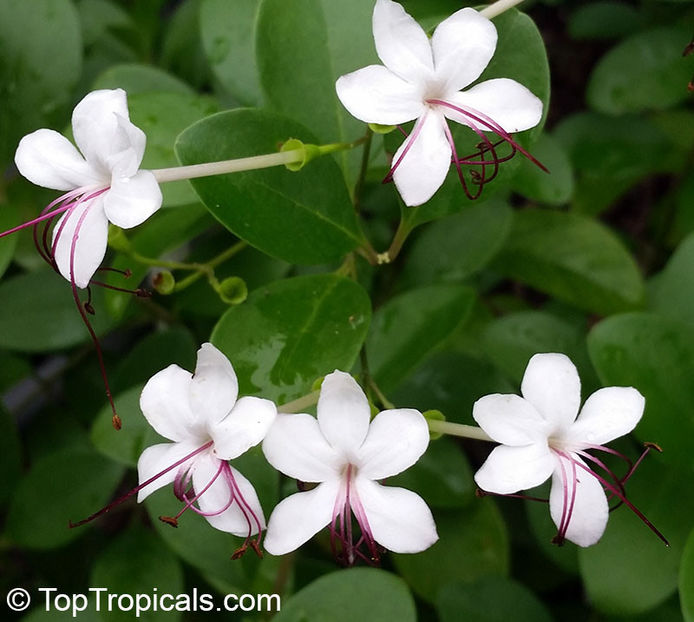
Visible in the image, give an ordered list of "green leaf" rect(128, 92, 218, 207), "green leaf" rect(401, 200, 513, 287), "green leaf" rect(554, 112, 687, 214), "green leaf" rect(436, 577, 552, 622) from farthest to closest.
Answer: "green leaf" rect(554, 112, 687, 214), "green leaf" rect(401, 200, 513, 287), "green leaf" rect(436, 577, 552, 622), "green leaf" rect(128, 92, 218, 207)

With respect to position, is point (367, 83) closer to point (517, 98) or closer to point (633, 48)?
point (517, 98)

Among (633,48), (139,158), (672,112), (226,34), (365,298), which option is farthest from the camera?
(672,112)

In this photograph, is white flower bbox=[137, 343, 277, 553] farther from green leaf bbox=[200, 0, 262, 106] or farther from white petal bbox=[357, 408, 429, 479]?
green leaf bbox=[200, 0, 262, 106]

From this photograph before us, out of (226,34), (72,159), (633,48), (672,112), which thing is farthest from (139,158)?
(672,112)

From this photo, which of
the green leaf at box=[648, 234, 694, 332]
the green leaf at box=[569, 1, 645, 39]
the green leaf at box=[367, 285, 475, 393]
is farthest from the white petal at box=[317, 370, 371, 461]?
the green leaf at box=[569, 1, 645, 39]

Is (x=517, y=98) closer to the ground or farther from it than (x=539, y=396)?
farther from it

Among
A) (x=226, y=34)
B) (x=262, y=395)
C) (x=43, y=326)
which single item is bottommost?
(x=43, y=326)

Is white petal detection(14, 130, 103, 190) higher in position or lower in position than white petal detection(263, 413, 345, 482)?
higher

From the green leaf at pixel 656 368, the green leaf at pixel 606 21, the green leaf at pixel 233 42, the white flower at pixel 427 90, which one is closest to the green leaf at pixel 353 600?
the green leaf at pixel 656 368
